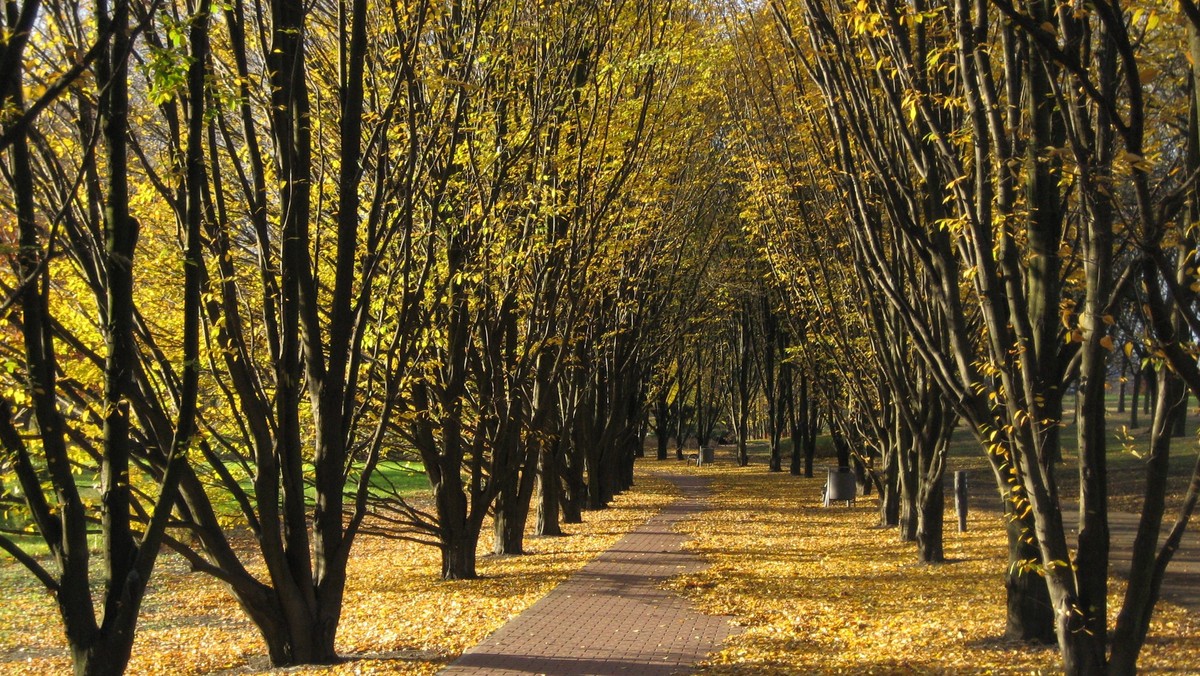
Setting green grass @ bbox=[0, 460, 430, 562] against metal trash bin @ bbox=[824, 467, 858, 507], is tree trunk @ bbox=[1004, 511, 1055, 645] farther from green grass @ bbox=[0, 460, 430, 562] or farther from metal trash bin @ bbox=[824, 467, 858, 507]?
metal trash bin @ bbox=[824, 467, 858, 507]

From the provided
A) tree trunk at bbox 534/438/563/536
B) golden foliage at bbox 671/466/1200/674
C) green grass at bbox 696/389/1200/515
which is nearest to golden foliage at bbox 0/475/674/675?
tree trunk at bbox 534/438/563/536

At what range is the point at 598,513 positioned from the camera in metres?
24.4

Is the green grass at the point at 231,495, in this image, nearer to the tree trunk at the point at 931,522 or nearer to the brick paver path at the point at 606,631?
the brick paver path at the point at 606,631

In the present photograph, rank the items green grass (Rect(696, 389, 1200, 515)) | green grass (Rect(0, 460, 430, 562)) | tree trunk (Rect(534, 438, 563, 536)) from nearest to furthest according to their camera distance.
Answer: green grass (Rect(0, 460, 430, 562)) < tree trunk (Rect(534, 438, 563, 536)) < green grass (Rect(696, 389, 1200, 515))

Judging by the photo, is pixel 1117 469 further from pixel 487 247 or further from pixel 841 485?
pixel 487 247

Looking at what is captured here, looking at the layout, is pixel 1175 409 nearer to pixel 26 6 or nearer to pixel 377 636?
pixel 26 6

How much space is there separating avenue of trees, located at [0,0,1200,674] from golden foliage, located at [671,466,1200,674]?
663 mm

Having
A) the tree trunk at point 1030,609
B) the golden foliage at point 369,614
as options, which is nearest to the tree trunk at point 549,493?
the golden foliage at point 369,614

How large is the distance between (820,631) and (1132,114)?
654cm

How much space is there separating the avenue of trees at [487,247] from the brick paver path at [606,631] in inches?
61.1

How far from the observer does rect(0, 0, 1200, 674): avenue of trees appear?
5.28m

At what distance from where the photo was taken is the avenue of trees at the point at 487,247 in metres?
5.28

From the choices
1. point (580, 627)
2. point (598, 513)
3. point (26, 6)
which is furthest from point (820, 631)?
point (598, 513)

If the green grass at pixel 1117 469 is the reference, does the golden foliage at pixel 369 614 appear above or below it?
below
